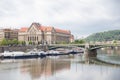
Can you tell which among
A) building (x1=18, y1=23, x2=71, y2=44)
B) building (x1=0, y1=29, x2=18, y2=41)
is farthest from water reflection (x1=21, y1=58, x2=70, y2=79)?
building (x1=0, y1=29, x2=18, y2=41)

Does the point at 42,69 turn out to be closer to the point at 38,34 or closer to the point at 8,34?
the point at 38,34

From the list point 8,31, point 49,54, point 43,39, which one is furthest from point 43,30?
point 49,54

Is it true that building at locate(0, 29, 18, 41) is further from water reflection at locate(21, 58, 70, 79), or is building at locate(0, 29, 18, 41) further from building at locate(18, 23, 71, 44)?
water reflection at locate(21, 58, 70, 79)

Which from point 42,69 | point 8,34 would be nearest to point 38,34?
point 8,34

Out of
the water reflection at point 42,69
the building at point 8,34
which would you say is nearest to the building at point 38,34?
the building at point 8,34

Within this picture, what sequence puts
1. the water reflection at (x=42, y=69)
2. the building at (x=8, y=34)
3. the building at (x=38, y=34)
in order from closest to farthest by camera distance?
the water reflection at (x=42, y=69), the building at (x=38, y=34), the building at (x=8, y=34)

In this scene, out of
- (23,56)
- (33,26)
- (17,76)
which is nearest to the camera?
(17,76)

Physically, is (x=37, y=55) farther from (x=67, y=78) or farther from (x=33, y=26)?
(x=33, y=26)

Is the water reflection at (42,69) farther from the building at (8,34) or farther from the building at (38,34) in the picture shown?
the building at (8,34)

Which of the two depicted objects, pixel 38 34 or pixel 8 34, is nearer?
pixel 38 34

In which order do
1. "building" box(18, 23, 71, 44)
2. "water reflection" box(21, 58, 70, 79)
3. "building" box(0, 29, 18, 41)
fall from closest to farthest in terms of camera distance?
"water reflection" box(21, 58, 70, 79) < "building" box(18, 23, 71, 44) < "building" box(0, 29, 18, 41)

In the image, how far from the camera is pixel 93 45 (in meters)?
78.6

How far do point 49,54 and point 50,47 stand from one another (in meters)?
14.6

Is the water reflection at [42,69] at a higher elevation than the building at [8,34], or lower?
lower
